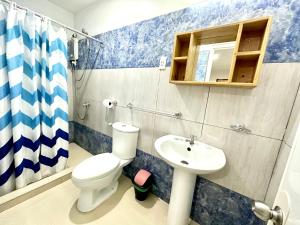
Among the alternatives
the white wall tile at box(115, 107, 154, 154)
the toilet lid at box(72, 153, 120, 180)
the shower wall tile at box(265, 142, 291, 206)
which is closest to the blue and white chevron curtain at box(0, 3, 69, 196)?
the toilet lid at box(72, 153, 120, 180)

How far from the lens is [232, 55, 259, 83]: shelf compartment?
101 centimetres

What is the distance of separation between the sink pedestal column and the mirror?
2.58ft

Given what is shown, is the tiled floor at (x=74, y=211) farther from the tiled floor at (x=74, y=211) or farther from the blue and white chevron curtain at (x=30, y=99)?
the blue and white chevron curtain at (x=30, y=99)

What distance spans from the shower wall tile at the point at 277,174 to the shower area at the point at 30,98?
6.63ft

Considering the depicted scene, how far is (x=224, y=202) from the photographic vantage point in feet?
3.86

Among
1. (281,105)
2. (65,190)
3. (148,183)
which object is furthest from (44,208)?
(281,105)

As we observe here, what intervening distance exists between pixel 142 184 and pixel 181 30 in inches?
61.4

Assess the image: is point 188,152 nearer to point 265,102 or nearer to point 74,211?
point 265,102

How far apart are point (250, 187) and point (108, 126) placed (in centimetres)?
171

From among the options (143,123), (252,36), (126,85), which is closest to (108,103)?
(126,85)

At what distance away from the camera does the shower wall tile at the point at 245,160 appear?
38.7 inches

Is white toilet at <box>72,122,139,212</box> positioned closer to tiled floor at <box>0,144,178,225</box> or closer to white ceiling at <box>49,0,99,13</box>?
tiled floor at <box>0,144,178,225</box>

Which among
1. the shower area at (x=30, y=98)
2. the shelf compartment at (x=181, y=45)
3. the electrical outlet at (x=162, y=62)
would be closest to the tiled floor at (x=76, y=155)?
the shower area at (x=30, y=98)

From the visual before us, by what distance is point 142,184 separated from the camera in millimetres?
1497
